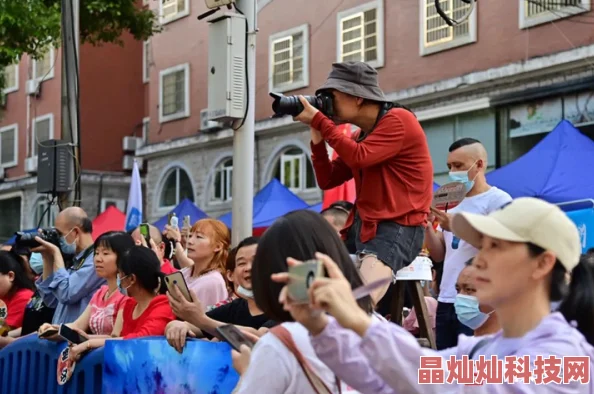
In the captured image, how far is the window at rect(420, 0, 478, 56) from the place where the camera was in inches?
714

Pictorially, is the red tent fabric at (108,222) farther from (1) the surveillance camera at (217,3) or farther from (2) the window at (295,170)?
(1) the surveillance camera at (217,3)

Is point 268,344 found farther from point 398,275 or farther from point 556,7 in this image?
point 556,7

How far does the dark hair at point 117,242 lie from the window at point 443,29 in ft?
38.9

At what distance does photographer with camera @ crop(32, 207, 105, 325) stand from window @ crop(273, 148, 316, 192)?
14463 mm

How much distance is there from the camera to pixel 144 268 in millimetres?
6246

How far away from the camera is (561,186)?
10.4 metres

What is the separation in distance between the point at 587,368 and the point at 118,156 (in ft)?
102

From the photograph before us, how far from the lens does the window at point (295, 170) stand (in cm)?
2278

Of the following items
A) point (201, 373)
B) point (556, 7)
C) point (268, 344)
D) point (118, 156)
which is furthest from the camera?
point (118, 156)

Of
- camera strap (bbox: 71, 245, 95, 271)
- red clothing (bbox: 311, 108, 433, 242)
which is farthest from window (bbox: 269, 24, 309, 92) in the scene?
red clothing (bbox: 311, 108, 433, 242)

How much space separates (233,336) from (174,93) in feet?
81.4

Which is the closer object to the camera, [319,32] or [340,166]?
[340,166]

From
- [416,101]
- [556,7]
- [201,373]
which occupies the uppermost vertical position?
[556,7]

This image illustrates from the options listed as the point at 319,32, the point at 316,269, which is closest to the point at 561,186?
the point at 316,269
